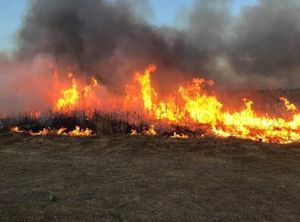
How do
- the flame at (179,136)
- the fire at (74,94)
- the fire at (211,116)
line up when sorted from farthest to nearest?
the fire at (74,94) → the fire at (211,116) → the flame at (179,136)

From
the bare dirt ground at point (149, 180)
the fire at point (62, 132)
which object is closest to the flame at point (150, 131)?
the bare dirt ground at point (149, 180)

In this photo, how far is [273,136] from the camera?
64.4 ft

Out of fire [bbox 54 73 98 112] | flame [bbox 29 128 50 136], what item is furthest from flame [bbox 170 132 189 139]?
fire [bbox 54 73 98 112]

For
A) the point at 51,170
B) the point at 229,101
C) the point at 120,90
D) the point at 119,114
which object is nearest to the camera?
the point at 51,170

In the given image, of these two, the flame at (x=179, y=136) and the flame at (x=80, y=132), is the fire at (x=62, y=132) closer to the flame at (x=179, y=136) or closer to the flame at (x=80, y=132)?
the flame at (x=80, y=132)

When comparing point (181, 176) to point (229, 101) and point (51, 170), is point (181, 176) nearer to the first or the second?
point (51, 170)

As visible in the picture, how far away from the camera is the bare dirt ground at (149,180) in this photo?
9.66 metres

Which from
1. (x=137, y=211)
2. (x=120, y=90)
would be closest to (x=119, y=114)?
(x=120, y=90)

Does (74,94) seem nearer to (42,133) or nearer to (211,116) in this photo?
(42,133)

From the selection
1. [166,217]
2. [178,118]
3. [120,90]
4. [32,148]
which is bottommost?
[166,217]

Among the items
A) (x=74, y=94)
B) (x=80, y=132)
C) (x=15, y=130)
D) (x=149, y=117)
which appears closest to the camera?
(x=80, y=132)

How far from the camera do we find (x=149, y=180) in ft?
40.1

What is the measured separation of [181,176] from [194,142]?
5.65 metres

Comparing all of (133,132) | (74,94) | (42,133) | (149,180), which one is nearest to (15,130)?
(42,133)
